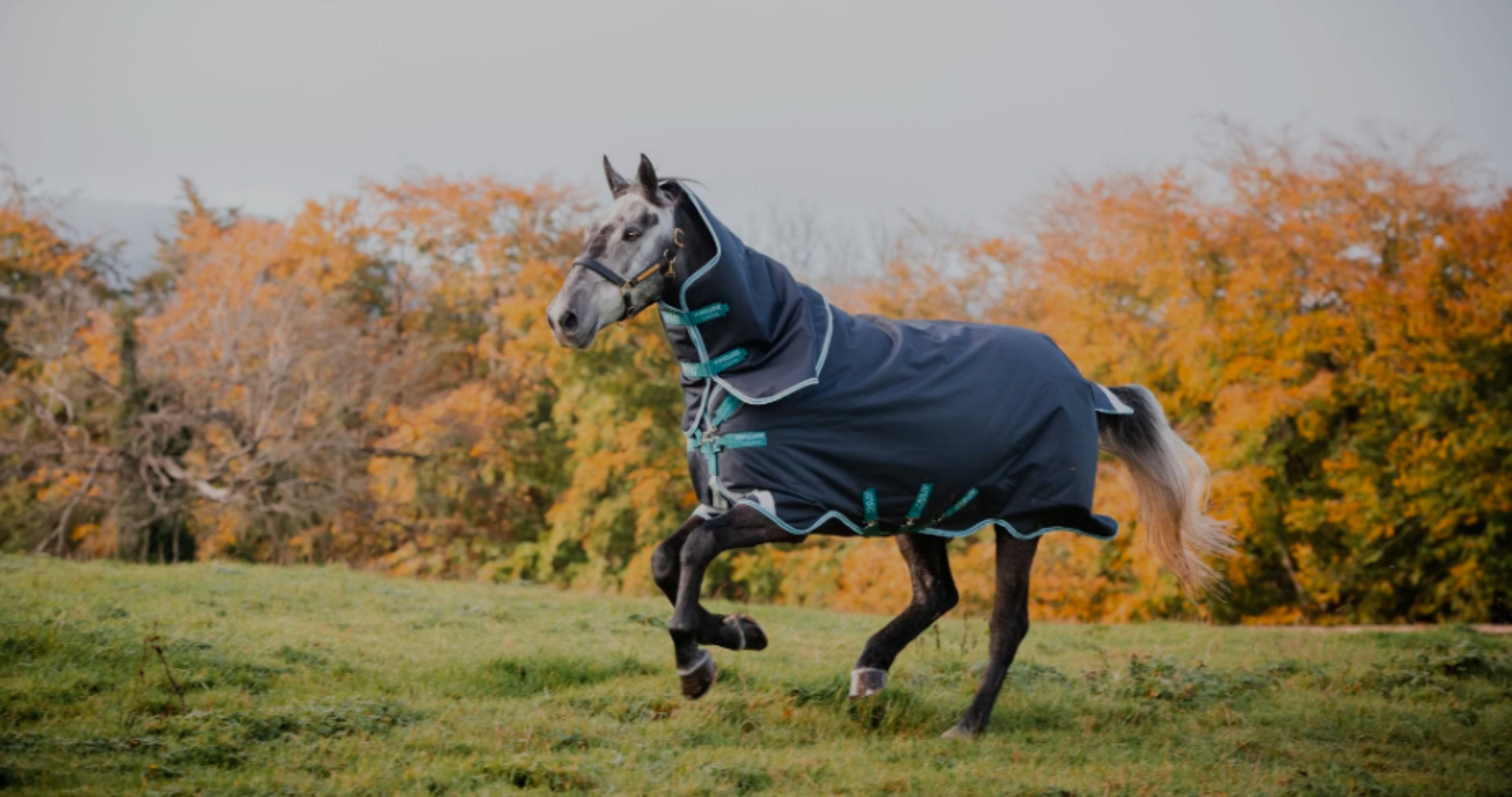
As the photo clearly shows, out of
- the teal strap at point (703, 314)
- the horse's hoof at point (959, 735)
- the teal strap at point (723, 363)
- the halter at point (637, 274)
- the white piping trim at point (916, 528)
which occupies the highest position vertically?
the halter at point (637, 274)

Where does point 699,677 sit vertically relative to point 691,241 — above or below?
below

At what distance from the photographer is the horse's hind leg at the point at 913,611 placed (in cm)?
603

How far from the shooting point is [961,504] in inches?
237

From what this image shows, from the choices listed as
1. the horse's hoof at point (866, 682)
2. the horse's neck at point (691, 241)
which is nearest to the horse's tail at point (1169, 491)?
the horse's hoof at point (866, 682)

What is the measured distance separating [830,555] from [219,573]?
11.9 meters

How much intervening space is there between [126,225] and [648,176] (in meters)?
32.7

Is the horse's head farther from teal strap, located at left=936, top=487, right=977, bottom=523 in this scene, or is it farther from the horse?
teal strap, located at left=936, top=487, right=977, bottom=523

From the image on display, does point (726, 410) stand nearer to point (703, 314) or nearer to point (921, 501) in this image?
point (703, 314)

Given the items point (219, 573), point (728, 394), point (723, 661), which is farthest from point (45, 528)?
point (728, 394)

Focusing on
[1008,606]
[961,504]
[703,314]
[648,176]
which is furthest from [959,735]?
[648,176]

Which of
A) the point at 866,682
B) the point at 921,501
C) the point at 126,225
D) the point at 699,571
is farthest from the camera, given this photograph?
the point at 126,225

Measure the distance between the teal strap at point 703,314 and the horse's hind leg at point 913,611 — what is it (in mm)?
1785

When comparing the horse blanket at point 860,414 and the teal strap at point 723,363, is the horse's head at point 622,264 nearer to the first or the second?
the horse blanket at point 860,414

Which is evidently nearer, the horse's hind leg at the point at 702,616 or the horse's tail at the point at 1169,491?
the horse's hind leg at the point at 702,616
